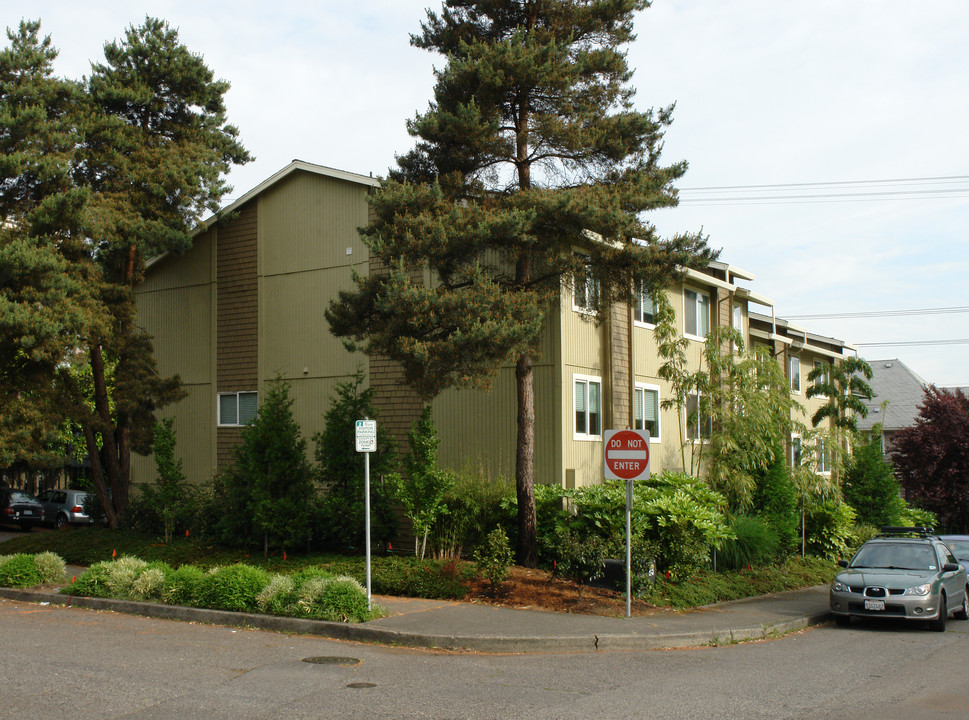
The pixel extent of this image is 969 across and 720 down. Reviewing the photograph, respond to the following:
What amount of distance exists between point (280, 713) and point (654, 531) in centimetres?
956

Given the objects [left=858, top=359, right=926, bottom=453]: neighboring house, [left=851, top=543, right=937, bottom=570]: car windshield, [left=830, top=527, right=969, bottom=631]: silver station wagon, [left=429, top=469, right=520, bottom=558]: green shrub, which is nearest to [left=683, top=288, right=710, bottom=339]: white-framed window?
[left=429, top=469, right=520, bottom=558]: green shrub

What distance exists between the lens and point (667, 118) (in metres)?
16.7

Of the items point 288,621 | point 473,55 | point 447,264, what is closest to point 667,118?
point 473,55

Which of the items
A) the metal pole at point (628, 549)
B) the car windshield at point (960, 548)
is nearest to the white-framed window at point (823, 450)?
the car windshield at point (960, 548)

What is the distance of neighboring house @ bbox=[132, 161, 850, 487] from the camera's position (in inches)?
754

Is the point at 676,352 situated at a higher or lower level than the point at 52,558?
higher

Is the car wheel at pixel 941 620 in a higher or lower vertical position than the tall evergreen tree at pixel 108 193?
lower

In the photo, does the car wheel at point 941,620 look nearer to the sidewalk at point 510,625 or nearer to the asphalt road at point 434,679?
the asphalt road at point 434,679

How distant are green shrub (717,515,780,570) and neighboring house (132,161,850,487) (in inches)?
102

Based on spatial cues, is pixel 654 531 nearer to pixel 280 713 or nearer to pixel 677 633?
pixel 677 633

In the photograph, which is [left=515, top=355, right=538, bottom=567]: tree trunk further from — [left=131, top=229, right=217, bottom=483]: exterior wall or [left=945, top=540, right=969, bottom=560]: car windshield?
[left=131, top=229, right=217, bottom=483]: exterior wall

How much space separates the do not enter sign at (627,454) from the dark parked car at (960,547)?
8911 millimetres

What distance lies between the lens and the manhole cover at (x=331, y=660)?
33.2ft

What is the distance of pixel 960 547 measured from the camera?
19109 mm
